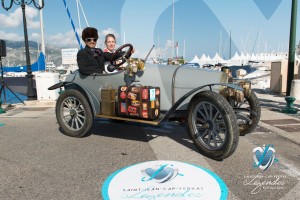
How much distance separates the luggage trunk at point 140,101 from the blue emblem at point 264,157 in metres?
1.46

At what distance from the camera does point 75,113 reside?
15.3 feet

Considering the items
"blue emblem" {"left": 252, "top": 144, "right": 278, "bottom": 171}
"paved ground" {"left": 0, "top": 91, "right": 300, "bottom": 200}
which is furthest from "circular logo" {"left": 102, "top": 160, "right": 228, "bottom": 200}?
"blue emblem" {"left": 252, "top": 144, "right": 278, "bottom": 171}

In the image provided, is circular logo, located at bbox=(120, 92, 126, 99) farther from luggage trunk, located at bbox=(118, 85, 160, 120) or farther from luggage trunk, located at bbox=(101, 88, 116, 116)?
luggage trunk, located at bbox=(101, 88, 116, 116)

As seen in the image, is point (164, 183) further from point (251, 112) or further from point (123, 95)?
point (251, 112)

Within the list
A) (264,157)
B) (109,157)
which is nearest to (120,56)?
(109,157)

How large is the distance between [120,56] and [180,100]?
1.46 meters

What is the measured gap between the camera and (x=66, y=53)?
69.7ft

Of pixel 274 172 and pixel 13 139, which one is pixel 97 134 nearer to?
pixel 13 139

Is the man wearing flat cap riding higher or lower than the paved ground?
higher

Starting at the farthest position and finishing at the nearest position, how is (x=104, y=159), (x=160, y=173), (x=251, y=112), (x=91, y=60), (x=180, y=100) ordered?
1. (x=91, y=60)
2. (x=251, y=112)
3. (x=180, y=100)
4. (x=104, y=159)
5. (x=160, y=173)

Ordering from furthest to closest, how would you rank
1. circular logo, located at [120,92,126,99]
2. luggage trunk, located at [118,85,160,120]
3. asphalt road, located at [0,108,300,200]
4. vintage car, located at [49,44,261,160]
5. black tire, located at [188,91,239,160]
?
circular logo, located at [120,92,126,99] < luggage trunk, located at [118,85,160,120] < vintage car, located at [49,44,261,160] < black tire, located at [188,91,239,160] < asphalt road, located at [0,108,300,200]

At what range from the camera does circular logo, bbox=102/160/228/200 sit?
2.53m

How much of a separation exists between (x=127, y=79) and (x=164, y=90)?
24.9 inches

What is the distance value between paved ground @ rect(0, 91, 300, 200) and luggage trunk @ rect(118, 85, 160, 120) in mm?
531
